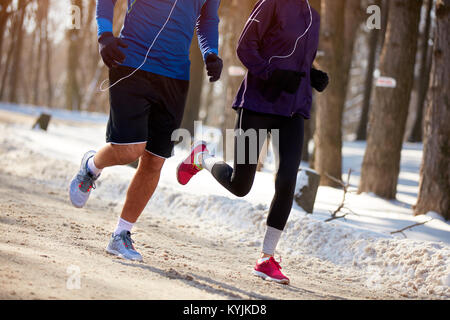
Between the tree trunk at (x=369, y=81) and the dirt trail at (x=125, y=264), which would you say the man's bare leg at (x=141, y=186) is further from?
the tree trunk at (x=369, y=81)

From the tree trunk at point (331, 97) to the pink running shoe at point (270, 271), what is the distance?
6.84m

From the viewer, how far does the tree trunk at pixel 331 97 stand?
1121 cm

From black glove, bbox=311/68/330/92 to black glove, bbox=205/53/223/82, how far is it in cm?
70

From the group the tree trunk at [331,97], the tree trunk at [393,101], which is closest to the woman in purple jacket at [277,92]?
the tree trunk at [393,101]

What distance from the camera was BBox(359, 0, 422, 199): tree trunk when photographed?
1003cm

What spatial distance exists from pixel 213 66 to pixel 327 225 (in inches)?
106

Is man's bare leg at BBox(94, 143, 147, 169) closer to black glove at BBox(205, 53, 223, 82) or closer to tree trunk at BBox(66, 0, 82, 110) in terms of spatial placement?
black glove at BBox(205, 53, 223, 82)

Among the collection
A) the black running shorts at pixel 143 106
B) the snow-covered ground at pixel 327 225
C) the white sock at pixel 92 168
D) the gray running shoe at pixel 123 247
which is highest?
the black running shorts at pixel 143 106

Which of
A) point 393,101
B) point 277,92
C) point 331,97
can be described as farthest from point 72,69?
point 277,92

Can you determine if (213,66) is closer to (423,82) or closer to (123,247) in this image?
(123,247)

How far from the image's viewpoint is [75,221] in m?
6.30

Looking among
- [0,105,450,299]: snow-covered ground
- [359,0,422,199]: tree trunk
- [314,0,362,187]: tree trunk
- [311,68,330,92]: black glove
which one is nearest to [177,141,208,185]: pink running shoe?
[311,68,330,92]: black glove

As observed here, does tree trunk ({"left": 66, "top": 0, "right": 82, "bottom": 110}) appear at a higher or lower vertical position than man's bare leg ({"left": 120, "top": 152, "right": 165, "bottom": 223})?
higher

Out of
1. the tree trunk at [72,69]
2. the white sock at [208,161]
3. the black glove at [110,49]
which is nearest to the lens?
the black glove at [110,49]
